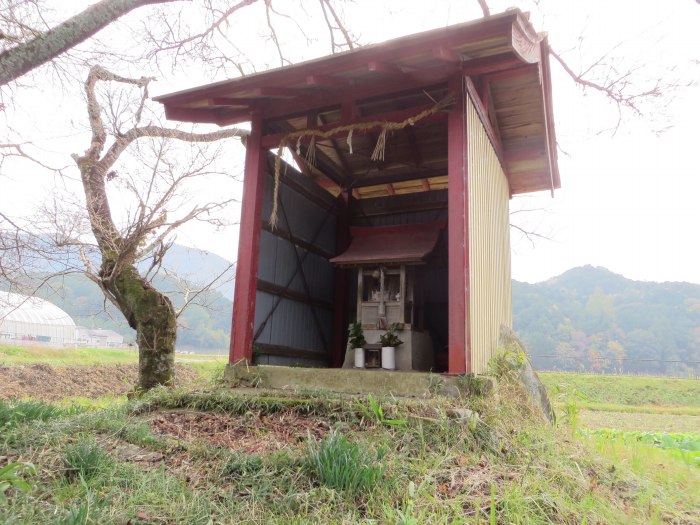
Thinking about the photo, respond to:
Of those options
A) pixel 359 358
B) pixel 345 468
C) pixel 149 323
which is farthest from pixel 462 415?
pixel 149 323

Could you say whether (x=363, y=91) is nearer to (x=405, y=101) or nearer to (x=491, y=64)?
(x=405, y=101)

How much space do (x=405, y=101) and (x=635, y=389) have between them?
78.7 feet

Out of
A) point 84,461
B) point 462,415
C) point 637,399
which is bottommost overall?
point 637,399

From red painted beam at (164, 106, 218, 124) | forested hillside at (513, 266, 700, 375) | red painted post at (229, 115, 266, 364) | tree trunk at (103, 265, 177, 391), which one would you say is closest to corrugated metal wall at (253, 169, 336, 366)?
red painted post at (229, 115, 266, 364)

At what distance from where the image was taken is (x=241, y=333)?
6.02 meters

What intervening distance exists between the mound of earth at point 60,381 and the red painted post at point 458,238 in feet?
31.9

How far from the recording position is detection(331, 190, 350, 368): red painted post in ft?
27.0

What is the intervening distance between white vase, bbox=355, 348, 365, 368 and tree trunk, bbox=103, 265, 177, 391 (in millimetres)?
3270

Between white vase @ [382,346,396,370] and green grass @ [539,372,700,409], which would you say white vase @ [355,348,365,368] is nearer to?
white vase @ [382,346,396,370]

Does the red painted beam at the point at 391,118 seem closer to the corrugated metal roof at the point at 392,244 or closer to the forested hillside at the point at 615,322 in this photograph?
the corrugated metal roof at the point at 392,244

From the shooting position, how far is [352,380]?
5344 mm

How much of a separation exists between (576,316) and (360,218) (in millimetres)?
51191

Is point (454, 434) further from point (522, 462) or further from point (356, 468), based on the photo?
point (356, 468)

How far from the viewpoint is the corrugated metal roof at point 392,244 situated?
665 cm
